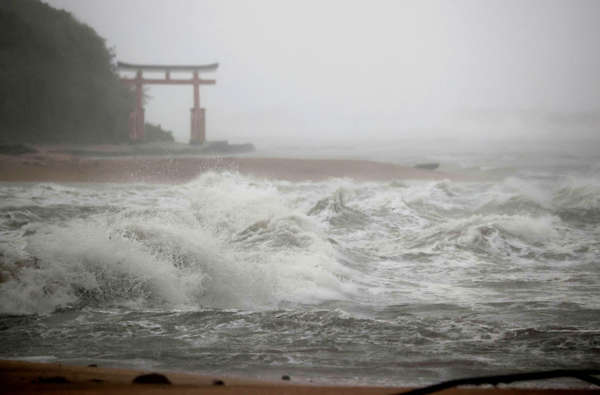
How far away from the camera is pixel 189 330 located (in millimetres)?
1777

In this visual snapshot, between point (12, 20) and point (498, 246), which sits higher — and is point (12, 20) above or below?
above

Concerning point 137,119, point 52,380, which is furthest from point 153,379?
point 137,119

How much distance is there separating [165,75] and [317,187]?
279 inches

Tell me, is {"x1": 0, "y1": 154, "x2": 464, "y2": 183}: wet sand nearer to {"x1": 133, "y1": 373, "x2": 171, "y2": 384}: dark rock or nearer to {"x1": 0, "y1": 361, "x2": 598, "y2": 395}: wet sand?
{"x1": 0, "y1": 361, "x2": 598, "y2": 395}: wet sand

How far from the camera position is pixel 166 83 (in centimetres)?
1361

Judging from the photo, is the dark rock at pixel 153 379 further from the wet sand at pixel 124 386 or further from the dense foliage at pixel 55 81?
the dense foliage at pixel 55 81

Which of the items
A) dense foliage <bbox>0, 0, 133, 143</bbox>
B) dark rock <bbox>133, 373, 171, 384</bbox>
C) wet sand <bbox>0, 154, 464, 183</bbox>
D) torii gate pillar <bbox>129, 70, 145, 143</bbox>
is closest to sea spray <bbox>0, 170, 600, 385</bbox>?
dark rock <bbox>133, 373, 171, 384</bbox>

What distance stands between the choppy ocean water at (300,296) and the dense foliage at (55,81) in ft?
25.7

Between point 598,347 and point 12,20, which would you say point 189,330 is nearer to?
point 598,347

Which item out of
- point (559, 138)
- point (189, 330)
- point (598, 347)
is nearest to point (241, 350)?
point (189, 330)

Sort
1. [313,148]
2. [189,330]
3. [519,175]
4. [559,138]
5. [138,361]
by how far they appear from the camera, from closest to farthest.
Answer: [138,361] → [189,330] → [519,175] → [559,138] → [313,148]

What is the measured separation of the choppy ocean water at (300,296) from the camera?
1500 mm

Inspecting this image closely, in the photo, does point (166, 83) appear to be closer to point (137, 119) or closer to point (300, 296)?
point (137, 119)

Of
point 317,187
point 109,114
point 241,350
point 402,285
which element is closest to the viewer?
point 241,350
